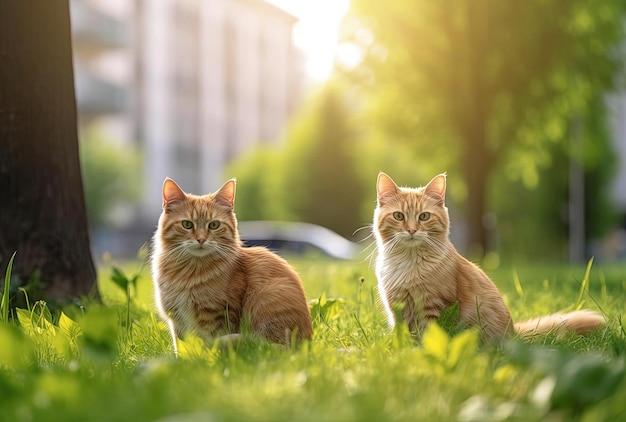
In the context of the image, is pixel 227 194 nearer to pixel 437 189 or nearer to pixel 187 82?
pixel 437 189

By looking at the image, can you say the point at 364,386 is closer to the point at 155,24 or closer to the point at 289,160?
the point at 289,160

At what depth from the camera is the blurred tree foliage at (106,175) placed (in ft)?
130

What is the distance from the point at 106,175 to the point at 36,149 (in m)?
36.1

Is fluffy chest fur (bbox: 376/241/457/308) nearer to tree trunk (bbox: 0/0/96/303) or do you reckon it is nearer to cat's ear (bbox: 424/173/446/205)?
cat's ear (bbox: 424/173/446/205)

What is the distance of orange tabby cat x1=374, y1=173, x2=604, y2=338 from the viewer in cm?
419

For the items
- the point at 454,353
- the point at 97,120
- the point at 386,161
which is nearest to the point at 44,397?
the point at 454,353

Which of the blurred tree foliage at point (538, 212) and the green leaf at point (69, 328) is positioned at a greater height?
the green leaf at point (69, 328)

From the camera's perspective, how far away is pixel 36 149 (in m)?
5.37

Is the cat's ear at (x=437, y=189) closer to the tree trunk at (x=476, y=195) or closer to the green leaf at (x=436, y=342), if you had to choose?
the green leaf at (x=436, y=342)

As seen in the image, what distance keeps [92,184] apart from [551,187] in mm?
22582

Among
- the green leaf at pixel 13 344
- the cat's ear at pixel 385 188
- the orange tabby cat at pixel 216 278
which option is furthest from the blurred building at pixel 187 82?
the green leaf at pixel 13 344

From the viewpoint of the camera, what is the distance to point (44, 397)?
255 centimetres

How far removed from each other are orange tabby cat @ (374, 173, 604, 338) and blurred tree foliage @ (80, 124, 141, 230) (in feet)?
117

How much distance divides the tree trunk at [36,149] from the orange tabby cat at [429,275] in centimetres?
233
